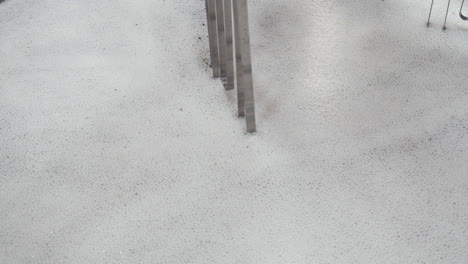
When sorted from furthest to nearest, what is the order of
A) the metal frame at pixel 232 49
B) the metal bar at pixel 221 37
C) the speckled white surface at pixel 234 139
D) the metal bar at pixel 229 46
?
1. the metal bar at pixel 221 37
2. the metal bar at pixel 229 46
3. the metal frame at pixel 232 49
4. the speckled white surface at pixel 234 139

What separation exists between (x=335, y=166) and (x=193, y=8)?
2.00 metres

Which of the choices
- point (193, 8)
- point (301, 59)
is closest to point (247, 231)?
point (301, 59)

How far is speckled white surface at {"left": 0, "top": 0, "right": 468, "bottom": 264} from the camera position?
312 centimetres

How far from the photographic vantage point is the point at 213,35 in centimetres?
395

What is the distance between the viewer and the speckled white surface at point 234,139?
3.12m

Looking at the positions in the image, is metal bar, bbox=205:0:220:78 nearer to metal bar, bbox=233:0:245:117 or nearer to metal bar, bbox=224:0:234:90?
metal bar, bbox=224:0:234:90

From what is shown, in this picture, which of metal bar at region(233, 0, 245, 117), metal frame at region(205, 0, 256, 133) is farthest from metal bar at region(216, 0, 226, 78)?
metal bar at region(233, 0, 245, 117)

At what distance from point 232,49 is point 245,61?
17.7 inches

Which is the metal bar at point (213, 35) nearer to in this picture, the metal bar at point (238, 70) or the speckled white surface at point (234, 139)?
the speckled white surface at point (234, 139)

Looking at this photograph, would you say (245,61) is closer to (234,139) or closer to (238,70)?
(238,70)

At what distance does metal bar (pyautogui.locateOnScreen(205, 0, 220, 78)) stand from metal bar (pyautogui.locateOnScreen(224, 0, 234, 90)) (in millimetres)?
151

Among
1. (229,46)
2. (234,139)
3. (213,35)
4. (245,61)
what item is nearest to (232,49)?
(229,46)

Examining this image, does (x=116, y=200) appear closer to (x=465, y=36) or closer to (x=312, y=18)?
(x=312, y=18)

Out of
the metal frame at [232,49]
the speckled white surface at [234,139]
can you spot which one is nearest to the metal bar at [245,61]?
the metal frame at [232,49]
